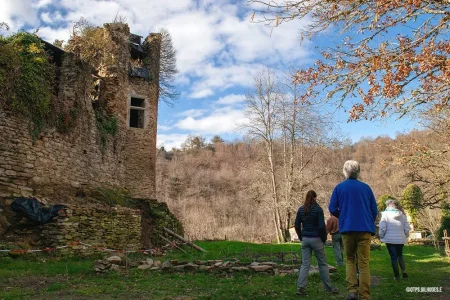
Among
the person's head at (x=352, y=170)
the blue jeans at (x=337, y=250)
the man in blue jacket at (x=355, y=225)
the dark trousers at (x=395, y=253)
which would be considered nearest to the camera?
the man in blue jacket at (x=355, y=225)

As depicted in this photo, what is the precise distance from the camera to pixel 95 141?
15805mm

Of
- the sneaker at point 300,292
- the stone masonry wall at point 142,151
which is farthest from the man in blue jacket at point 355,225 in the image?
the stone masonry wall at point 142,151

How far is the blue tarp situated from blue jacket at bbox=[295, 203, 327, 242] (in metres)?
7.39

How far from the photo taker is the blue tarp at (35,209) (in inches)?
422

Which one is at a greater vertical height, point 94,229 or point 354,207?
point 354,207

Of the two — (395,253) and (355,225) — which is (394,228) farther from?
(355,225)

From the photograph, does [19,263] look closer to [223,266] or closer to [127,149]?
[223,266]

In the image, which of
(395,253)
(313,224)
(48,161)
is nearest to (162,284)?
(313,224)

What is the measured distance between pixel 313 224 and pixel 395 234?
2415mm

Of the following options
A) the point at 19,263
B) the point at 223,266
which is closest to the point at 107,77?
the point at 19,263

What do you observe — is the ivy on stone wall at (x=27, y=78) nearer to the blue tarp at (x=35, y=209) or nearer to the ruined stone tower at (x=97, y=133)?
the ruined stone tower at (x=97, y=133)

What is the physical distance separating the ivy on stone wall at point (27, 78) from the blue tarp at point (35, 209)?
7.74 feet

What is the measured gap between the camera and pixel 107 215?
12.2m

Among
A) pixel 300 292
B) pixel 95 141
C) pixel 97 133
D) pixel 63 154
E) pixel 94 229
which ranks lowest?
pixel 300 292
